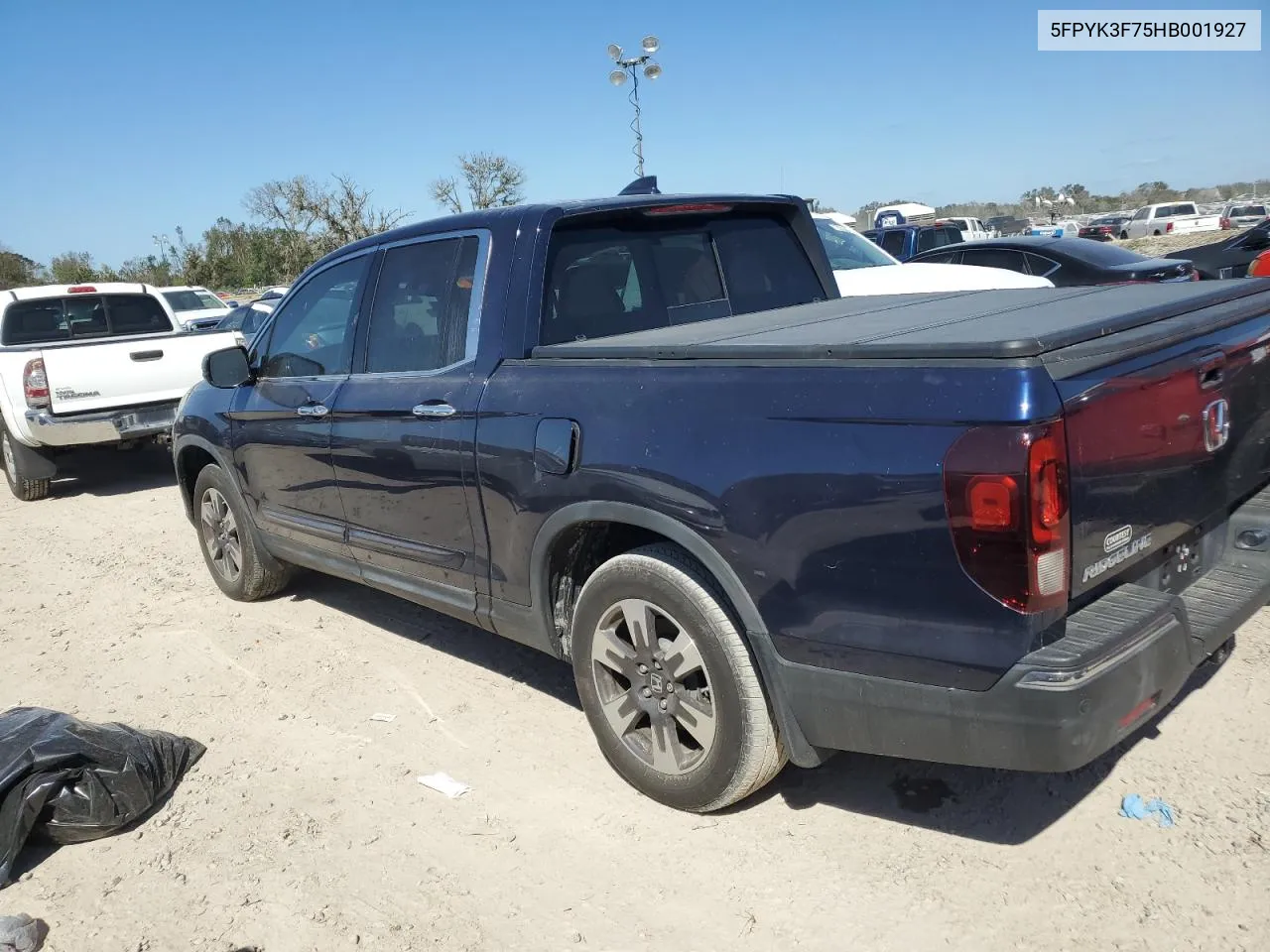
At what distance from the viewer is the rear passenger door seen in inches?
149

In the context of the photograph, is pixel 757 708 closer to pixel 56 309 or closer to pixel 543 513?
pixel 543 513

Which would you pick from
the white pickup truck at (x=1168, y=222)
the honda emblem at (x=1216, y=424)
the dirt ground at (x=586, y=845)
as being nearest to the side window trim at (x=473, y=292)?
the dirt ground at (x=586, y=845)

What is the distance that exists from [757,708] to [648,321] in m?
1.70

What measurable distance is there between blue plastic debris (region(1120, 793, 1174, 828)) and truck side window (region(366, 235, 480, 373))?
8.66ft

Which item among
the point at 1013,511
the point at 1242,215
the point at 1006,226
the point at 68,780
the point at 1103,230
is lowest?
the point at 68,780

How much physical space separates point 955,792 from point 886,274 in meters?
5.86

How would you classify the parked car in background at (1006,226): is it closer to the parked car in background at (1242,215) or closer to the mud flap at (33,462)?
the parked car in background at (1242,215)

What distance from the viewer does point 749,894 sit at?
2.87m

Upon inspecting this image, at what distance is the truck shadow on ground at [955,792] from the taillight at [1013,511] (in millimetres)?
1084

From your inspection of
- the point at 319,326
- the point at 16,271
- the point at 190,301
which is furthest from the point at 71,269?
the point at 319,326

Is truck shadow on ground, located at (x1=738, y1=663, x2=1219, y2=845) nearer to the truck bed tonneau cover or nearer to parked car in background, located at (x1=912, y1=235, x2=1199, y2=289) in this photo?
the truck bed tonneau cover

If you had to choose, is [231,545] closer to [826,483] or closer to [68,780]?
[68,780]

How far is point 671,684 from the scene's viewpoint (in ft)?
10.3

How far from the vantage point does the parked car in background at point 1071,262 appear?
971 centimetres
